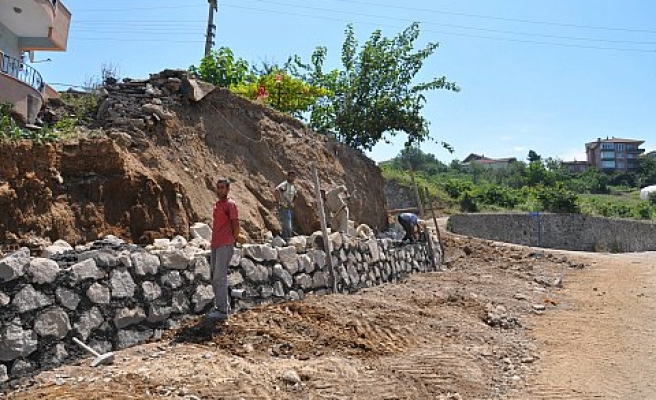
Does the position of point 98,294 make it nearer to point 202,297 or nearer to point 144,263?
point 144,263

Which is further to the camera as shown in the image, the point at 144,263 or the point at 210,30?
the point at 210,30

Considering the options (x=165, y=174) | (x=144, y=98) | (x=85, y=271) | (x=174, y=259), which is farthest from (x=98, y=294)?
(x=144, y=98)

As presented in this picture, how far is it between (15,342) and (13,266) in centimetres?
62

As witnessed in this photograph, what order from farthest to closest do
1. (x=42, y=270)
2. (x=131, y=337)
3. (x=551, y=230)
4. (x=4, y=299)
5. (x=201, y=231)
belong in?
(x=551, y=230) → (x=201, y=231) → (x=131, y=337) → (x=42, y=270) → (x=4, y=299)

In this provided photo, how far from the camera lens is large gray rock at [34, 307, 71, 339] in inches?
194

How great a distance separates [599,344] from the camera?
8219 mm

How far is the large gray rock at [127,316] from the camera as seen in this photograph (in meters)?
5.63

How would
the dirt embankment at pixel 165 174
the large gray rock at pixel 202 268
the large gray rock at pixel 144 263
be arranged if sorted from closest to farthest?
the large gray rock at pixel 144 263
the large gray rock at pixel 202 268
the dirt embankment at pixel 165 174

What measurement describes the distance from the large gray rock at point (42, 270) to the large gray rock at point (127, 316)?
2.54 ft

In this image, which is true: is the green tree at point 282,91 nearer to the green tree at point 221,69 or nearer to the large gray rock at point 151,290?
the green tree at point 221,69

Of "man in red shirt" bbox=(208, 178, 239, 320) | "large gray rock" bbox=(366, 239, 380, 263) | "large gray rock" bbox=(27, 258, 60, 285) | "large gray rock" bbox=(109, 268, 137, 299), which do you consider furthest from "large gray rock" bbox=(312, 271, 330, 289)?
"large gray rock" bbox=(27, 258, 60, 285)

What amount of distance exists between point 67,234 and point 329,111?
13.1m

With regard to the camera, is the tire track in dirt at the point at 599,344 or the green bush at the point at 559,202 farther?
the green bush at the point at 559,202

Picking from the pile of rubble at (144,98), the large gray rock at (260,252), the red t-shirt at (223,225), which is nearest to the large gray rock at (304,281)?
the large gray rock at (260,252)
